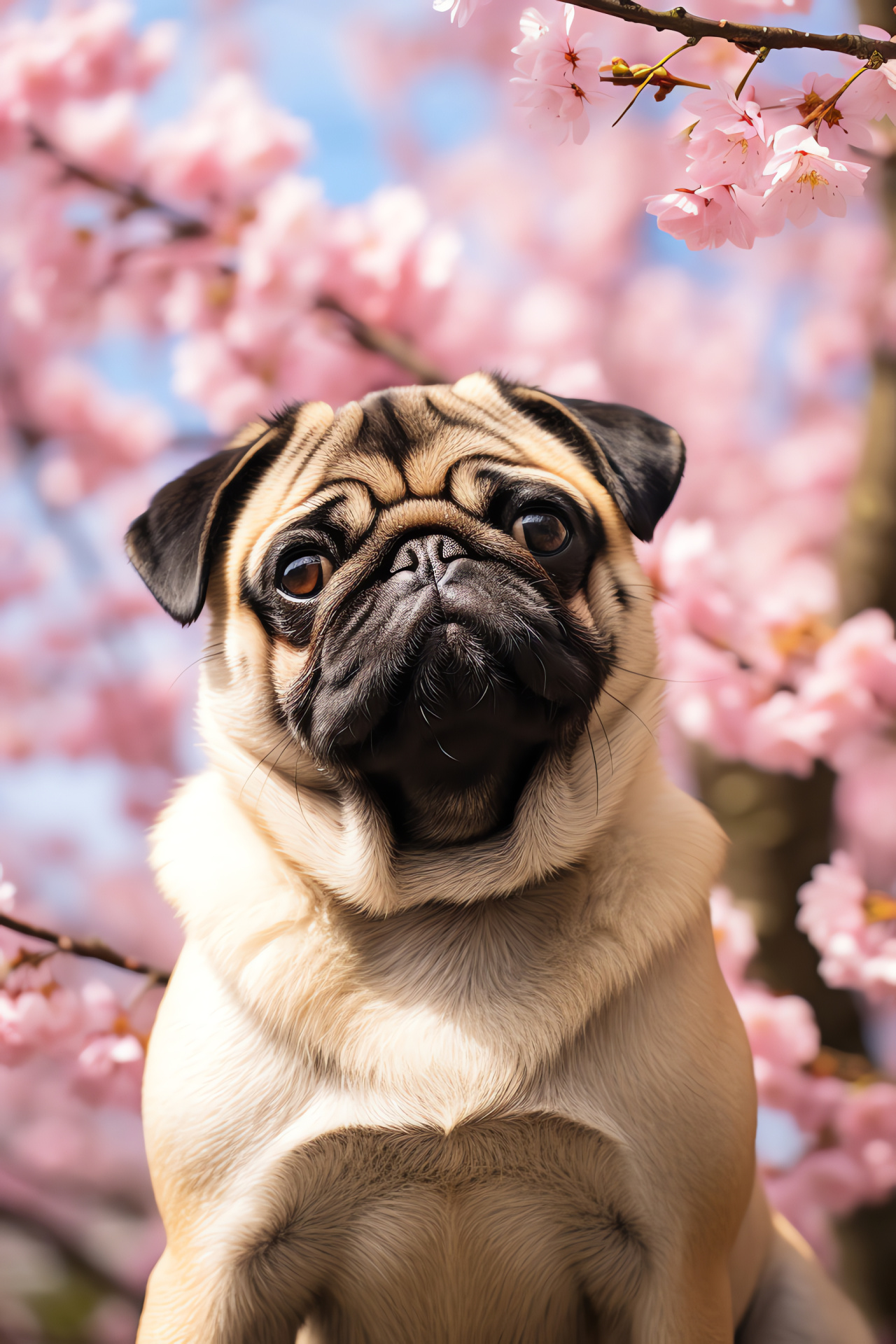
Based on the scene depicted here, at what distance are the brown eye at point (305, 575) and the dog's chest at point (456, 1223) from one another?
3.30 feet

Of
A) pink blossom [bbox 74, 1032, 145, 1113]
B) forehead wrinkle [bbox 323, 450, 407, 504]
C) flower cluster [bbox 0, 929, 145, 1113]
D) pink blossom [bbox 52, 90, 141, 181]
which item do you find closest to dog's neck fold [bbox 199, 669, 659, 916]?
forehead wrinkle [bbox 323, 450, 407, 504]

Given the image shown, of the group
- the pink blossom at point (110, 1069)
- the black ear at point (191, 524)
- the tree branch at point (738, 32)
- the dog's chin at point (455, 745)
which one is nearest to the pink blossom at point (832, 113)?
the tree branch at point (738, 32)

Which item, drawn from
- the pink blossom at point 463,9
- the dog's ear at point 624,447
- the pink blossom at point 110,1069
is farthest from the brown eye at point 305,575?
the pink blossom at point 110,1069

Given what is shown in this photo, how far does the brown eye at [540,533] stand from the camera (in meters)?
1.95

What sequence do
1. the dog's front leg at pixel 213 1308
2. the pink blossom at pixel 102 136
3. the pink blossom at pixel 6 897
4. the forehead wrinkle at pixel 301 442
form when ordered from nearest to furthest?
the dog's front leg at pixel 213 1308
the forehead wrinkle at pixel 301 442
the pink blossom at pixel 6 897
the pink blossom at pixel 102 136

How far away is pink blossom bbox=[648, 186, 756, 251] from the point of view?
1633 millimetres

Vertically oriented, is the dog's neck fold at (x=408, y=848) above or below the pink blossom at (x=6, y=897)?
above

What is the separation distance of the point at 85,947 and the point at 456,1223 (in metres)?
1.07

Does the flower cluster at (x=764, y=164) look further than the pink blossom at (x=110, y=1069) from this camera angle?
Answer: No

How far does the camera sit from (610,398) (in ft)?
17.0

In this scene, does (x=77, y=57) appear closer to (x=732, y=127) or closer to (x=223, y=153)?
(x=223, y=153)

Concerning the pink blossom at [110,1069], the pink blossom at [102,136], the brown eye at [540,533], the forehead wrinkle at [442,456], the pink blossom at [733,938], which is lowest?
the pink blossom at [110,1069]

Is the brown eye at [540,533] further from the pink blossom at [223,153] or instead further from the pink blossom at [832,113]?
the pink blossom at [223,153]

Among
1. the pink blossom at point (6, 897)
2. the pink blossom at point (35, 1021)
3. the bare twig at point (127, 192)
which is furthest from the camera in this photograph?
the bare twig at point (127, 192)
